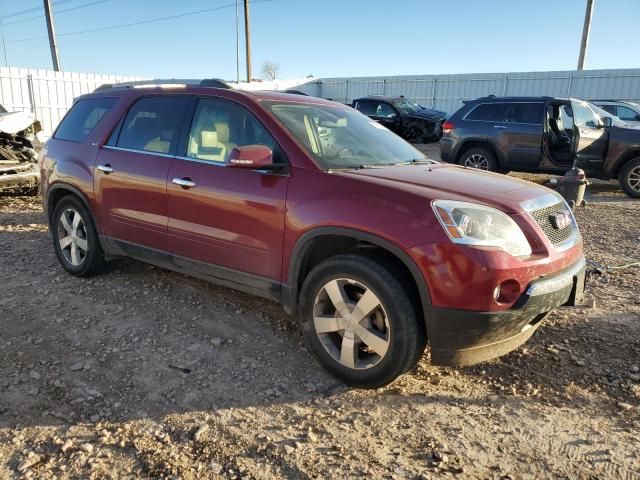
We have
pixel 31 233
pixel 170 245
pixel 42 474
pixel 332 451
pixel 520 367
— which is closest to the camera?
pixel 42 474

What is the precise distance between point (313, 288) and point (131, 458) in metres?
1.34

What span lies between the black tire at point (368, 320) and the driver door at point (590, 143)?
323 inches

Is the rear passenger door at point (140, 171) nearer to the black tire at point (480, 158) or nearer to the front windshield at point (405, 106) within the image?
the black tire at point (480, 158)

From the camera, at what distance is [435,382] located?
126 inches

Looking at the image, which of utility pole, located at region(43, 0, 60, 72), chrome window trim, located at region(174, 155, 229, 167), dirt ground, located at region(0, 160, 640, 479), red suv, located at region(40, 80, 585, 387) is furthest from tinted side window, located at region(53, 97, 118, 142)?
utility pole, located at region(43, 0, 60, 72)

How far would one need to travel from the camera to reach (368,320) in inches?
117

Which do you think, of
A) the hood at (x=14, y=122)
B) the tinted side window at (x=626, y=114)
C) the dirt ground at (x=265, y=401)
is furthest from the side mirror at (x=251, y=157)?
the tinted side window at (x=626, y=114)

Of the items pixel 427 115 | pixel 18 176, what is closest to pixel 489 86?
pixel 427 115

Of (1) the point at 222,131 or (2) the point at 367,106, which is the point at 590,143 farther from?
(2) the point at 367,106

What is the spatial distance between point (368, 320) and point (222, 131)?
1817 mm

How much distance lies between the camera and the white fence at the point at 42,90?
18016 mm

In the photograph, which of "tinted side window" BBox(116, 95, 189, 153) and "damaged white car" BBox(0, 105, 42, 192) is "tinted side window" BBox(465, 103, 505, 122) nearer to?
"tinted side window" BBox(116, 95, 189, 153)

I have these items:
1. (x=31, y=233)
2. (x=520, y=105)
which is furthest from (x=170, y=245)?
(x=520, y=105)

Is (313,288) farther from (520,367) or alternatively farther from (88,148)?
(88,148)
